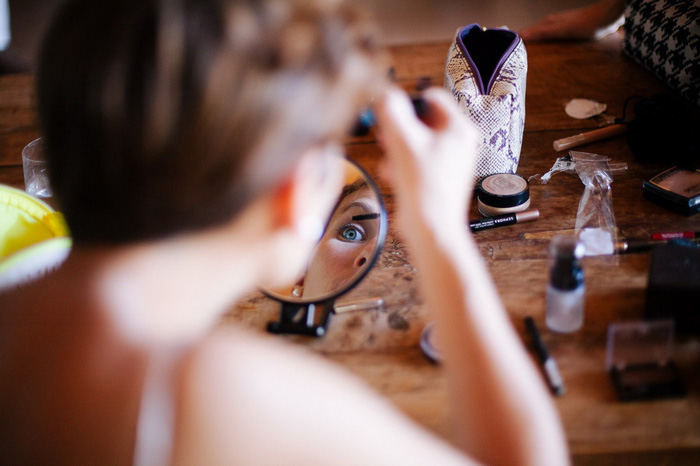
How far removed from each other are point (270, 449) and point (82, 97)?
26cm

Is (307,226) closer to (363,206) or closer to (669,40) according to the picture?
(363,206)

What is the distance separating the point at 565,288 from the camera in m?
0.71

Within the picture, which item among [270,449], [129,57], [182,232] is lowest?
[270,449]

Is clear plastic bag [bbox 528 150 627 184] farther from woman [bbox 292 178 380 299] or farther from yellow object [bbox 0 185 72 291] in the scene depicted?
yellow object [bbox 0 185 72 291]

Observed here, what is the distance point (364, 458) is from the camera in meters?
0.43

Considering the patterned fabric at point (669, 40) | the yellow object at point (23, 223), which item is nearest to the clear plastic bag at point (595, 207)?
the patterned fabric at point (669, 40)

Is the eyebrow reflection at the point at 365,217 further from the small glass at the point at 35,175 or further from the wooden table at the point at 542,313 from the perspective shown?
the small glass at the point at 35,175

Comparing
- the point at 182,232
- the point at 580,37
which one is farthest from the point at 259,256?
the point at 580,37

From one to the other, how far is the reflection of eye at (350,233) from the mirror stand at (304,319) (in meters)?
0.11

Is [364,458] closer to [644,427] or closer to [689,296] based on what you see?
[644,427]

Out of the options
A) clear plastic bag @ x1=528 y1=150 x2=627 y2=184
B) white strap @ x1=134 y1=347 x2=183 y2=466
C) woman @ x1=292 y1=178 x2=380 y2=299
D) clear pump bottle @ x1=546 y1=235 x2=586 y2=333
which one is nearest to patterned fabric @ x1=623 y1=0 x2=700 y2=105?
clear plastic bag @ x1=528 y1=150 x2=627 y2=184

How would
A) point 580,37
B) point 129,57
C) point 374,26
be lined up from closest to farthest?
point 129,57, point 374,26, point 580,37

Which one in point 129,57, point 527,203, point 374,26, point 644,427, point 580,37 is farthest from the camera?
point 580,37

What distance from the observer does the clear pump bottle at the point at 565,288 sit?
0.71 meters
